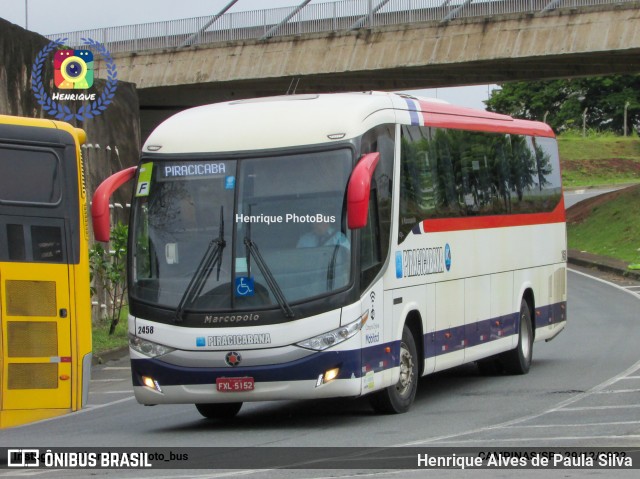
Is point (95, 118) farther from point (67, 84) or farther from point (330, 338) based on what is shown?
point (330, 338)

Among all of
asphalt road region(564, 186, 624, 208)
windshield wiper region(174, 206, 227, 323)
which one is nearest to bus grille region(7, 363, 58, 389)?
windshield wiper region(174, 206, 227, 323)

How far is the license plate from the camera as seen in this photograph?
1316 cm

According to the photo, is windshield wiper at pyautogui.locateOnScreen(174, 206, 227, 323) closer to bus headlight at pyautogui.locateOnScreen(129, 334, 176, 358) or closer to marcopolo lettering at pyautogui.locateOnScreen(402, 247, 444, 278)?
bus headlight at pyautogui.locateOnScreen(129, 334, 176, 358)

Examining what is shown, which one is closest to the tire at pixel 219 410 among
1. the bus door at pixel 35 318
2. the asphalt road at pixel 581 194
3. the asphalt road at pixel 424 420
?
the asphalt road at pixel 424 420

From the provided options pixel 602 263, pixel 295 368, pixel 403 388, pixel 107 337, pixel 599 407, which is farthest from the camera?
pixel 602 263

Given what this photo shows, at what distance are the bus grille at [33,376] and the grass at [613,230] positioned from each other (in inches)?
1184

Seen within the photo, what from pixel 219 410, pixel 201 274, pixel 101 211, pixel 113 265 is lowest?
pixel 219 410

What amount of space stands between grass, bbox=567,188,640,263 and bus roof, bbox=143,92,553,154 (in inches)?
1081

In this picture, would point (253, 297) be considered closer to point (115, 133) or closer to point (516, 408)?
point (516, 408)

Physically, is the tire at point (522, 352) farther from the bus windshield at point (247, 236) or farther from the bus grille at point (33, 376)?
the bus grille at point (33, 376)

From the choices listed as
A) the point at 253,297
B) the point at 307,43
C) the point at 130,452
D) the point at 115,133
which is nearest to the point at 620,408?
the point at 253,297

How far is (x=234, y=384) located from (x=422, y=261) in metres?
3.05

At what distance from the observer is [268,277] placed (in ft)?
43.4

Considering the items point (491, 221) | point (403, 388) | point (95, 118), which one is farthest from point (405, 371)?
point (95, 118)
